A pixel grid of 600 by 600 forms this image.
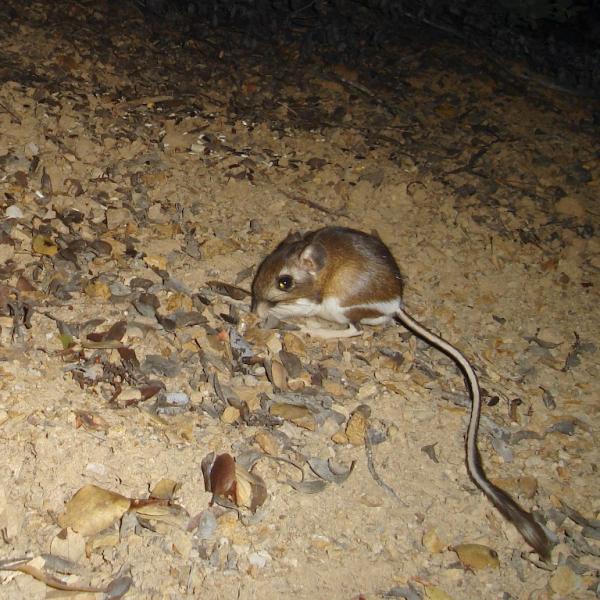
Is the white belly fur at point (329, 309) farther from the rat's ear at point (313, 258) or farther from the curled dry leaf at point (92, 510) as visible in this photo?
the curled dry leaf at point (92, 510)

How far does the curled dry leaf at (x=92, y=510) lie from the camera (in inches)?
101

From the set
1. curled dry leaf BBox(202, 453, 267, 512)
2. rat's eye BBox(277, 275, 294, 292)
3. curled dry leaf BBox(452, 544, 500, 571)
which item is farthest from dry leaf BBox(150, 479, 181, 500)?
rat's eye BBox(277, 275, 294, 292)

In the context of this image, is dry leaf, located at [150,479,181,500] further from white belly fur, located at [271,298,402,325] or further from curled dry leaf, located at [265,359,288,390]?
white belly fur, located at [271,298,402,325]

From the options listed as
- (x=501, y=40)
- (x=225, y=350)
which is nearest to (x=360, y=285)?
(x=225, y=350)

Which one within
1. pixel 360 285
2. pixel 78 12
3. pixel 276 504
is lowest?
pixel 276 504

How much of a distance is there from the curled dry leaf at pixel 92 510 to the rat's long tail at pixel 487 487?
1660 mm

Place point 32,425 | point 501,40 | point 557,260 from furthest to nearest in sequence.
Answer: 1. point 501,40
2. point 557,260
3. point 32,425

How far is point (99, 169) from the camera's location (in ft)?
15.6

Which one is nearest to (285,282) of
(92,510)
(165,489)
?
(165,489)

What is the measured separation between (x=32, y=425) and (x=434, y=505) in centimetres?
187

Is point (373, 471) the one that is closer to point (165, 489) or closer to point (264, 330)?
point (165, 489)

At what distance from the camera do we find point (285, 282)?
13.0ft

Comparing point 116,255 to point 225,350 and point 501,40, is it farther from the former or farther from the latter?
point 501,40

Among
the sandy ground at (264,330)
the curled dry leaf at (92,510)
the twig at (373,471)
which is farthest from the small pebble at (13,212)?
the twig at (373,471)
